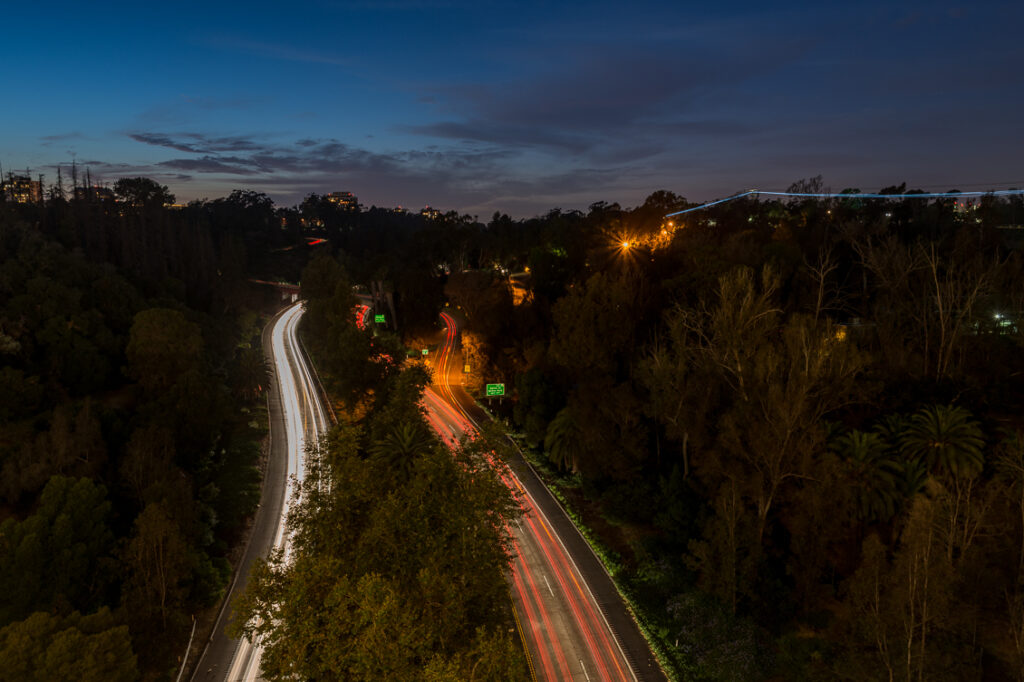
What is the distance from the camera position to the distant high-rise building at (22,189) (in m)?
78.4

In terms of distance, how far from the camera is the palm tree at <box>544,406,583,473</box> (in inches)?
1330

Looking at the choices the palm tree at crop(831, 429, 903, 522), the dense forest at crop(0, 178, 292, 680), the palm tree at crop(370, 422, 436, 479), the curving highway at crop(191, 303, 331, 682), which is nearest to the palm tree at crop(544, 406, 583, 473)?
the palm tree at crop(370, 422, 436, 479)

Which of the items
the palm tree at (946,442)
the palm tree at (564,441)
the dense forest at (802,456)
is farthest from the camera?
the palm tree at (564,441)

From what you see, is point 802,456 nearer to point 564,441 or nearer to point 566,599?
point 566,599

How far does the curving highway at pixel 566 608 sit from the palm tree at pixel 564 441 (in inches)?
101

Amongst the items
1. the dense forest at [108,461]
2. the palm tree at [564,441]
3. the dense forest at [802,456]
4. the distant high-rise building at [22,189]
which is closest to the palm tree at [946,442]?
the dense forest at [802,456]

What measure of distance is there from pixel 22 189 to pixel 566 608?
117 metres

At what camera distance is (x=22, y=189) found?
95.0m

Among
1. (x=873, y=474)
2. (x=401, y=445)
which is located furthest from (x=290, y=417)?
(x=873, y=474)

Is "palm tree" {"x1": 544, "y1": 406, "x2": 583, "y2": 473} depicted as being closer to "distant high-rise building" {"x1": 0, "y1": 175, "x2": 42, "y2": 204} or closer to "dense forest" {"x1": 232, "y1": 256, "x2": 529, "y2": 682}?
"dense forest" {"x1": 232, "y1": 256, "x2": 529, "y2": 682}

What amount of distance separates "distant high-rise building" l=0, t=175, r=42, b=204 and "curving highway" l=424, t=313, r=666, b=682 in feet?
282

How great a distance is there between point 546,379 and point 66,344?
34502 mm

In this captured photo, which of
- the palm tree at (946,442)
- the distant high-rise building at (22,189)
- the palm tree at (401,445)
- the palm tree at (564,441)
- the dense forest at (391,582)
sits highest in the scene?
the distant high-rise building at (22,189)

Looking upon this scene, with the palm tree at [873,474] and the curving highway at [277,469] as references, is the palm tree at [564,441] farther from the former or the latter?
the curving highway at [277,469]
